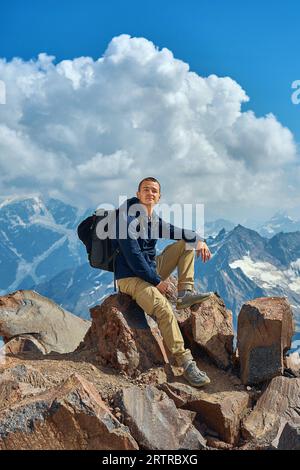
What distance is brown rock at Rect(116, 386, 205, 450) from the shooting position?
9336mm

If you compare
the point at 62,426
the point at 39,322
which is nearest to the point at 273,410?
the point at 62,426

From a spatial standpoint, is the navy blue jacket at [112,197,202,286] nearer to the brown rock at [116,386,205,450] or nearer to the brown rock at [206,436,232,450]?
the brown rock at [116,386,205,450]

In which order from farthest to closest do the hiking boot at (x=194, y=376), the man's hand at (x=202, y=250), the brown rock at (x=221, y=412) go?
the man's hand at (x=202, y=250)
the hiking boot at (x=194, y=376)
the brown rock at (x=221, y=412)

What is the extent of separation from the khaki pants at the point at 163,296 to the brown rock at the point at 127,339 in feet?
2.28

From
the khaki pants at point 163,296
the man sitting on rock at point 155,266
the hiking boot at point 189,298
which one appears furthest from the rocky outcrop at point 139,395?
the khaki pants at point 163,296

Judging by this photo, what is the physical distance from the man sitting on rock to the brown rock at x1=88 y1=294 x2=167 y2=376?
29.1 inches

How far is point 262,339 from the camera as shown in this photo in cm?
1254

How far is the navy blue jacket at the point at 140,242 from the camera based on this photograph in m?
12.2

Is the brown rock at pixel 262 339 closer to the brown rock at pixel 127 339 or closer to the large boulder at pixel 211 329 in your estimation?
the large boulder at pixel 211 329

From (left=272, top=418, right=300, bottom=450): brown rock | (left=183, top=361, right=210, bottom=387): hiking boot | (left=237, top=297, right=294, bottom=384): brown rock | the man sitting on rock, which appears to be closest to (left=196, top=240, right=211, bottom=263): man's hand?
the man sitting on rock

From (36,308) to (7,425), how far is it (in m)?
14.7

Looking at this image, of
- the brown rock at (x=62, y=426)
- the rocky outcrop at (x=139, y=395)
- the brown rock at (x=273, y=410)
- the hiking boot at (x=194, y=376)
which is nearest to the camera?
the brown rock at (x=62, y=426)

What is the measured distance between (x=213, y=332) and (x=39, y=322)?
11.6 meters
